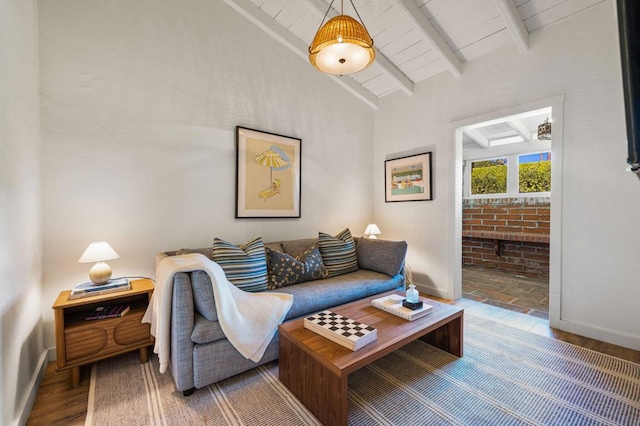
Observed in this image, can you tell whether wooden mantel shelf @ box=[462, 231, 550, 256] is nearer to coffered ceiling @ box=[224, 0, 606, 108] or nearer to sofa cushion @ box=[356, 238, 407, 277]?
sofa cushion @ box=[356, 238, 407, 277]

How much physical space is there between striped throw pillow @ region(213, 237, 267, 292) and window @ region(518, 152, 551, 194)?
4.53 metres

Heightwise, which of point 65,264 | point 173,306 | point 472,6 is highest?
point 472,6

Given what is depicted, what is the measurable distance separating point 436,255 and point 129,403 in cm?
327

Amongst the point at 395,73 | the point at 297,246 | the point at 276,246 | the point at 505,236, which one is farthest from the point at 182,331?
the point at 505,236

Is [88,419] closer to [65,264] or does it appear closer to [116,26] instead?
[65,264]

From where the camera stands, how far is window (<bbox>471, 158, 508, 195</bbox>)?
4.82 meters

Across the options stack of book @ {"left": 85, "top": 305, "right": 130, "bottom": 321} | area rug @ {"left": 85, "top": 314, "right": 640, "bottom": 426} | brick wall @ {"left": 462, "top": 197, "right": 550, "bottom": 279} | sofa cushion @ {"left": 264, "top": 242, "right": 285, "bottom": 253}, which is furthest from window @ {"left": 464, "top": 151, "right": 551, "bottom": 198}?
stack of book @ {"left": 85, "top": 305, "right": 130, "bottom": 321}

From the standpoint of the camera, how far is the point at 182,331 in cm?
166

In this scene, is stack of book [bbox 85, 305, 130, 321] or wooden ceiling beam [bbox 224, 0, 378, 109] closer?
stack of book [bbox 85, 305, 130, 321]

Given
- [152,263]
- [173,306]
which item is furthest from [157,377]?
[152,263]

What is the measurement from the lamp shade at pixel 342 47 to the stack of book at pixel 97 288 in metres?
2.12

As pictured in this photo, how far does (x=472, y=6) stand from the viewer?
2.55 meters

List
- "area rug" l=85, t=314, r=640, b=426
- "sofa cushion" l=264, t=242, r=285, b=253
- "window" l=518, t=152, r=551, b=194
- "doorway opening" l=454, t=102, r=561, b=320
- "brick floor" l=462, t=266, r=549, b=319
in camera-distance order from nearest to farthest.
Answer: "area rug" l=85, t=314, r=640, b=426
"sofa cushion" l=264, t=242, r=285, b=253
"brick floor" l=462, t=266, r=549, b=319
"doorway opening" l=454, t=102, r=561, b=320
"window" l=518, t=152, r=551, b=194

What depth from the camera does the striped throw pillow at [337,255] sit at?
115 inches
